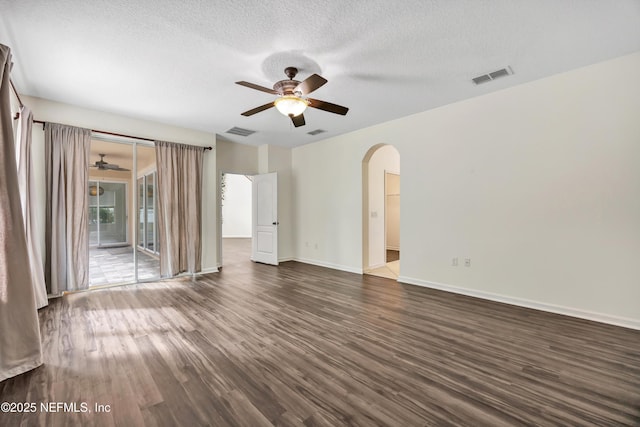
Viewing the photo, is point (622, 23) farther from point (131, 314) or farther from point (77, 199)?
point (77, 199)

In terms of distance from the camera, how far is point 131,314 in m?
3.32

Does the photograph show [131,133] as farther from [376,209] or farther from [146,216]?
[376,209]

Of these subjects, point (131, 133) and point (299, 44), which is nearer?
point (299, 44)

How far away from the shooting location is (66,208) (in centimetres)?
397

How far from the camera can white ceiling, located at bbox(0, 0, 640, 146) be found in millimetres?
2193

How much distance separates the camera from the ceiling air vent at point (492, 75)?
321cm

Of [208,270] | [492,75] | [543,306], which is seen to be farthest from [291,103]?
[208,270]

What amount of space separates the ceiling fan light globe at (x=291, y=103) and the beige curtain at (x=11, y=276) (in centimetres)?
218

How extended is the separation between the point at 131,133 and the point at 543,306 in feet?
21.6

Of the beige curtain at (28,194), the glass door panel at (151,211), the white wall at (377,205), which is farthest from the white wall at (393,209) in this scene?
the beige curtain at (28,194)

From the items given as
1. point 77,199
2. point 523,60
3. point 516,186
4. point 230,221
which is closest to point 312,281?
point 516,186

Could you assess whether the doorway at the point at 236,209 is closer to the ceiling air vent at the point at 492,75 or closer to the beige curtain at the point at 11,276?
the beige curtain at the point at 11,276

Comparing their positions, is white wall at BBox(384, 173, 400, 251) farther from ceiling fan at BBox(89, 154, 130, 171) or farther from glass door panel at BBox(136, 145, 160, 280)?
ceiling fan at BBox(89, 154, 130, 171)

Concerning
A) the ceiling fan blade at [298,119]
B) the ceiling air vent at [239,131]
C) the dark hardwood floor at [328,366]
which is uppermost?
the ceiling air vent at [239,131]
